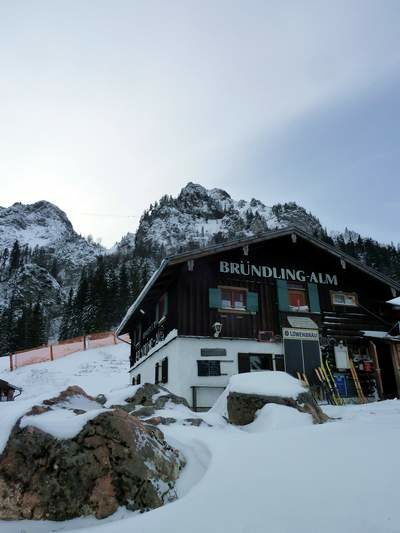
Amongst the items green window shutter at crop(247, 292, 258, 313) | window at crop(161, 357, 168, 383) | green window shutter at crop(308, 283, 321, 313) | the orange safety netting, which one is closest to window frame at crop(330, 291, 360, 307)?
green window shutter at crop(308, 283, 321, 313)

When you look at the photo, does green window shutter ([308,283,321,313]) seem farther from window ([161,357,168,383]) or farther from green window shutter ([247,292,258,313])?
window ([161,357,168,383])

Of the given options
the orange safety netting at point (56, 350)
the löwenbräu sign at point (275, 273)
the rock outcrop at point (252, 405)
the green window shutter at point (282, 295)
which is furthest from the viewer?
the orange safety netting at point (56, 350)

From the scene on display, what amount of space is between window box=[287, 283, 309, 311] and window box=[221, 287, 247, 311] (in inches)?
85.0

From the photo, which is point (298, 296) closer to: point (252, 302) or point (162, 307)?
point (252, 302)

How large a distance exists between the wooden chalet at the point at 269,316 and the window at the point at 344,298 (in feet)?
0.15

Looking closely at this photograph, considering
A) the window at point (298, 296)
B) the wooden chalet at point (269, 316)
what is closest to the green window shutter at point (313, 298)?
the wooden chalet at point (269, 316)

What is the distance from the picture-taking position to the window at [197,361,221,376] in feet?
49.6

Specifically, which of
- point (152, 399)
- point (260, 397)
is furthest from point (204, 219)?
point (260, 397)

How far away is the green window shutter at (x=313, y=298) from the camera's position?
17688 millimetres

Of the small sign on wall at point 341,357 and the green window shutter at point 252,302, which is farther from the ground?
the green window shutter at point 252,302

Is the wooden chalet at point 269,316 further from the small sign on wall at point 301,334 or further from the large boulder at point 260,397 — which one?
the large boulder at point 260,397

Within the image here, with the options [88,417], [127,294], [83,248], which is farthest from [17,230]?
[88,417]

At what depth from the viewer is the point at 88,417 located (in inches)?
193

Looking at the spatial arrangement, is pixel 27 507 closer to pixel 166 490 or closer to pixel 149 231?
pixel 166 490
